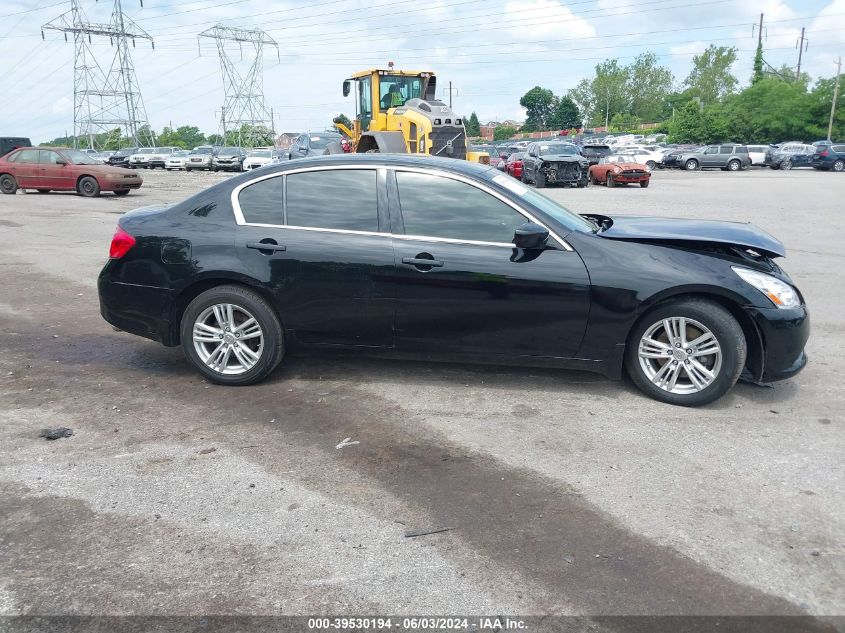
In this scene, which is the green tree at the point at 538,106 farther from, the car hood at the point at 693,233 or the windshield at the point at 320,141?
the car hood at the point at 693,233

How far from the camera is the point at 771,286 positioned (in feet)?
15.9

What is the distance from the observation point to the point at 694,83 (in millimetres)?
108438

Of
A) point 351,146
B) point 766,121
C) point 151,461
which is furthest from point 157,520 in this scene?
point 766,121

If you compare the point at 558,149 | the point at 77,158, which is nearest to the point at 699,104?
the point at 558,149

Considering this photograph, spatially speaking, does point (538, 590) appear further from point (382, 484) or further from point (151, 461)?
point (151, 461)

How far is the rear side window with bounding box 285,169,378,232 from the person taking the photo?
5.25 m

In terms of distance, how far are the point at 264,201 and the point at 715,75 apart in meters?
115

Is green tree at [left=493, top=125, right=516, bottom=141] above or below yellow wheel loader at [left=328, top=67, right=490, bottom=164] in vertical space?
above

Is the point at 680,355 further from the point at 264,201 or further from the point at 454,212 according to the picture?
the point at 264,201

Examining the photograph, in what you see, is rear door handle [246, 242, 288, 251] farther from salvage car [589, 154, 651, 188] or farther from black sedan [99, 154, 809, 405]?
salvage car [589, 154, 651, 188]

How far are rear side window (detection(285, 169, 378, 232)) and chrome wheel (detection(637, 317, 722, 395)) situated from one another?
210 centimetres

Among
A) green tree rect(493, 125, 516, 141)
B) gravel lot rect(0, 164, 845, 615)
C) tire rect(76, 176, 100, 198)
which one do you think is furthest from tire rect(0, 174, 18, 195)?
green tree rect(493, 125, 516, 141)

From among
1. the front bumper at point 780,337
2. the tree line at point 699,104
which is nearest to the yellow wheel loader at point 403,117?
the front bumper at point 780,337

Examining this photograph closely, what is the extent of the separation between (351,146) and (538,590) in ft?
66.2
